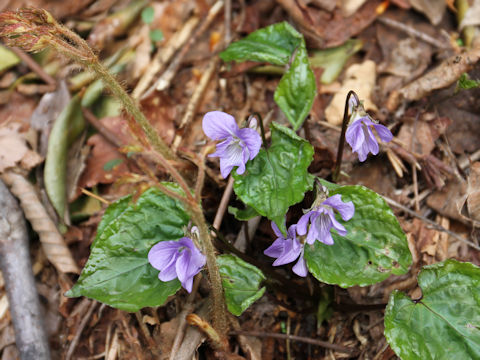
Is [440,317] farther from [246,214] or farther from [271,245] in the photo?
[246,214]

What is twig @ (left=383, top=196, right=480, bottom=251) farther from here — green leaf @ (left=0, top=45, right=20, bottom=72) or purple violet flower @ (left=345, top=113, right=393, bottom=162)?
green leaf @ (left=0, top=45, right=20, bottom=72)

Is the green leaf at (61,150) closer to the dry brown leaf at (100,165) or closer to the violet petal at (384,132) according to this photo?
the dry brown leaf at (100,165)

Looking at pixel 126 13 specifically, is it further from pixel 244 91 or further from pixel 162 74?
pixel 244 91

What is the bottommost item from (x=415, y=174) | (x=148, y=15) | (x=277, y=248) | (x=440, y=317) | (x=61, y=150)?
(x=415, y=174)

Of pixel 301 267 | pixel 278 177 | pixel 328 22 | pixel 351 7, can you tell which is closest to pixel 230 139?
pixel 278 177

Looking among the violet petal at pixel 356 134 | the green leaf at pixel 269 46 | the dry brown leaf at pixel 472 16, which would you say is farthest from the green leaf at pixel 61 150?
the dry brown leaf at pixel 472 16

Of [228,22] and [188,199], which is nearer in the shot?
[188,199]

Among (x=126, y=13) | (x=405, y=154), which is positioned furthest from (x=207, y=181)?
(x=126, y=13)
